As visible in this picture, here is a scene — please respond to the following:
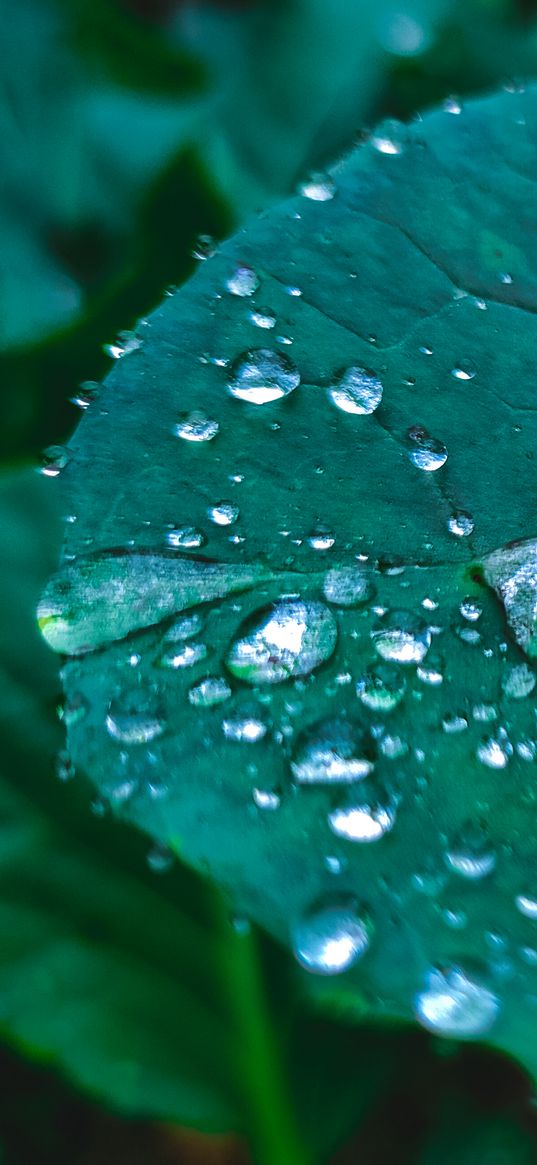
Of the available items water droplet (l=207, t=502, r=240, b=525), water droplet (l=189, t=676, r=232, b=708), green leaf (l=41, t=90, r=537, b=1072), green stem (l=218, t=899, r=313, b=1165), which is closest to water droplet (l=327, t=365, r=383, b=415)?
green leaf (l=41, t=90, r=537, b=1072)

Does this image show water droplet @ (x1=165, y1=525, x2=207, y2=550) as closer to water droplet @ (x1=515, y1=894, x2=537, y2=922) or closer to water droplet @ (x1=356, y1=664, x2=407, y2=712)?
water droplet @ (x1=356, y1=664, x2=407, y2=712)

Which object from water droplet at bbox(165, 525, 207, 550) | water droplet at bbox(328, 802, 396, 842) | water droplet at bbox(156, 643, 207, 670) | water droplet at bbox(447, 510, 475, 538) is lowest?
water droplet at bbox(328, 802, 396, 842)

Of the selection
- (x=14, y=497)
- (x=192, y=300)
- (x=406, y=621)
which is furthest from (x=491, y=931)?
(x=14, y=497)

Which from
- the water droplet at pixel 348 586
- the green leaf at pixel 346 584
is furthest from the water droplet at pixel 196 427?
the water droplet at pixel 348 586

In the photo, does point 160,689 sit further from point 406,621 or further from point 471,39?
point 471,39

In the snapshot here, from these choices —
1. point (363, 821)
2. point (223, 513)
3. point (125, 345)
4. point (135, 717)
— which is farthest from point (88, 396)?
point (363, 821)

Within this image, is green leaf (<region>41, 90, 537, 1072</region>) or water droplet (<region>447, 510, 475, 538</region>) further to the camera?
water droplet (<region>447, 510, 475, 538</region>)
